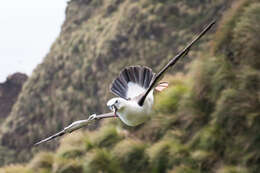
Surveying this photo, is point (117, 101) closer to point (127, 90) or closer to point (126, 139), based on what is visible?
point (127, 90)

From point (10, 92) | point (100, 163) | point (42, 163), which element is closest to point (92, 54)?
point (10, 92)

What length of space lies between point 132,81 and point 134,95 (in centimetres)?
11

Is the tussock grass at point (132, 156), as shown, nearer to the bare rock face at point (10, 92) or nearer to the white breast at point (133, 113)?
the white breast at point (133, 113)

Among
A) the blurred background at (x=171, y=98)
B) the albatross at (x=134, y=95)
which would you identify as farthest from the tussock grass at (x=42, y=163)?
the albatross at (x=134, y=95)

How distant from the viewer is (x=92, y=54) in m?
10.1

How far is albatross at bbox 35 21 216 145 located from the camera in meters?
2.39

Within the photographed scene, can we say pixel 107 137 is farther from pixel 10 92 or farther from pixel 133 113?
pixel 10 92

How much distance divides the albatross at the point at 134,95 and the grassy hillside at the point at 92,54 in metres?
4.37

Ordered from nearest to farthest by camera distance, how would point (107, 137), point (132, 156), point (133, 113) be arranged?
point (133, 113), point (132, 156), point (107, 137)

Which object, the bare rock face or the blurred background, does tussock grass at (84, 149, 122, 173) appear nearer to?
the blurred background

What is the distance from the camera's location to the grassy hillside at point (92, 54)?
833 cm

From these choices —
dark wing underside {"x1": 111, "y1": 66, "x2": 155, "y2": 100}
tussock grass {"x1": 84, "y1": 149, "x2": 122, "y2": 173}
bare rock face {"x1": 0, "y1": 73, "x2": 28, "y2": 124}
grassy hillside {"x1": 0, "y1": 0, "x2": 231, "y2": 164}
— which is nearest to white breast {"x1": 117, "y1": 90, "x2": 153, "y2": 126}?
dark wing underside {"x1": 111, "y1": 66, "x2": 155, "y2": 100}

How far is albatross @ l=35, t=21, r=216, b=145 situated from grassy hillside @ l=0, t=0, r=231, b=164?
4371 mm

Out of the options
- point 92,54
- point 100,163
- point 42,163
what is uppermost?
point 92,54
